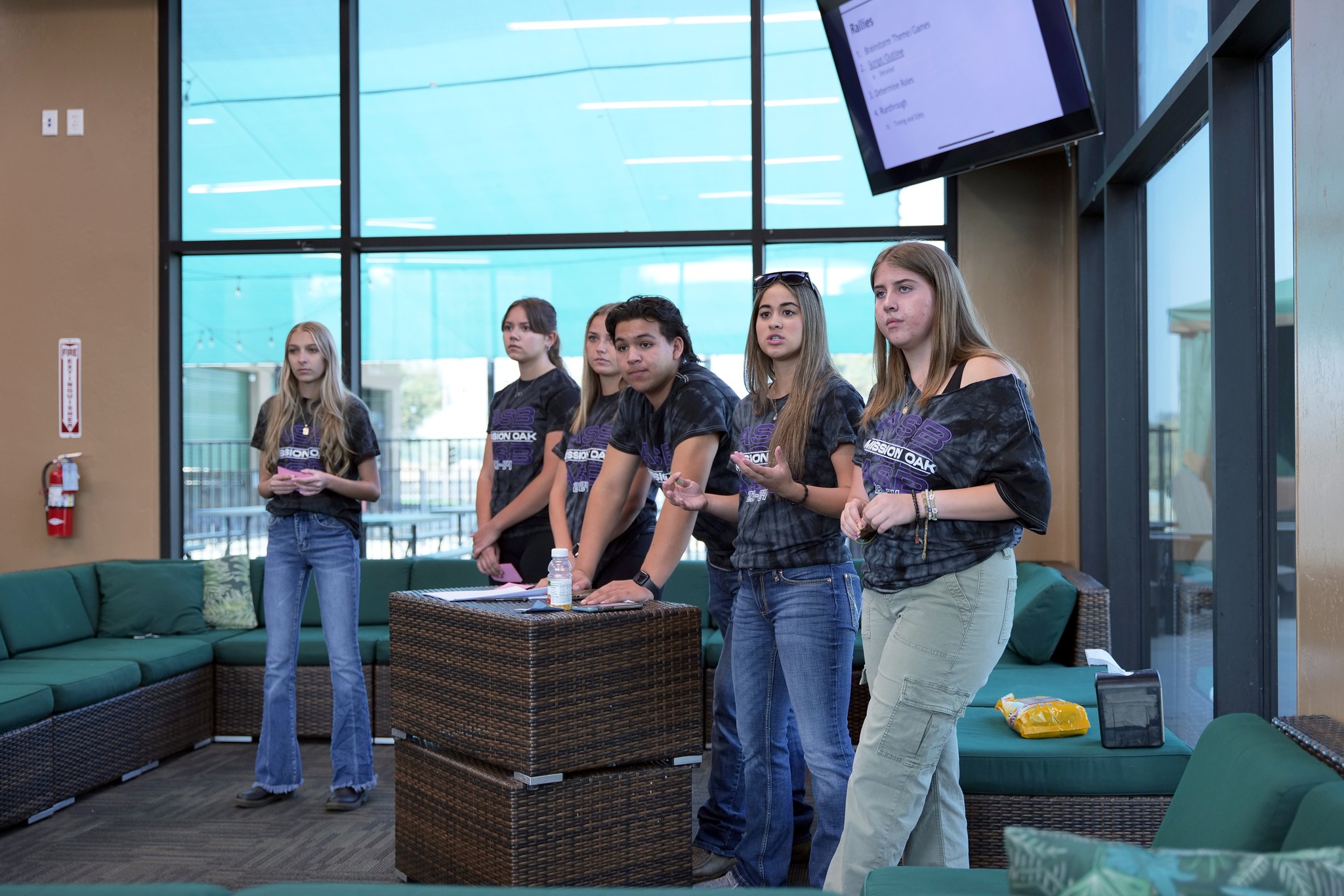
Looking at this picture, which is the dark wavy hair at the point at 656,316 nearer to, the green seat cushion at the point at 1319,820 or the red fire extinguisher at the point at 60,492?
the green seat cushion at the point at 1319,820

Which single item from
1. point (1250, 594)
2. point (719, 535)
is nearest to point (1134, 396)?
point (1250, 594)

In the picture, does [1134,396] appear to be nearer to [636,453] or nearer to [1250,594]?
[1250,594]

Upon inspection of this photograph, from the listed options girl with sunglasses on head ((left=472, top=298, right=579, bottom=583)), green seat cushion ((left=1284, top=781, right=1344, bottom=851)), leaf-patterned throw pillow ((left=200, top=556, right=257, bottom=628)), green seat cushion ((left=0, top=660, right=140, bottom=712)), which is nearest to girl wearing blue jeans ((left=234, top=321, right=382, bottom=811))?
girl with sunglasses on head ((left=472, top=298, right=579, bottom=583))

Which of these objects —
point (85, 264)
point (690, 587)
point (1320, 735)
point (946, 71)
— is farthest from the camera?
point (85, 264)

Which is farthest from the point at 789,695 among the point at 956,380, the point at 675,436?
the point at 956,380

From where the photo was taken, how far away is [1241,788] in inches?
62.9

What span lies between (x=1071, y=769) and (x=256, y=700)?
134 inches

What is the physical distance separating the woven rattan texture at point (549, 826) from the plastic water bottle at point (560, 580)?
0.39m

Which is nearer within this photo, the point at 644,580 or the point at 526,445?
the point at 644,580

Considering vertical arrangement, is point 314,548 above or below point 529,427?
below

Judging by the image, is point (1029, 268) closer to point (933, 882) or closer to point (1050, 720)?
point (1050, 720)

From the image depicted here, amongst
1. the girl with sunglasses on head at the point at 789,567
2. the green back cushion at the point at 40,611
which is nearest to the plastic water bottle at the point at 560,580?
the girl with sunglasses on head at the point at 789,567

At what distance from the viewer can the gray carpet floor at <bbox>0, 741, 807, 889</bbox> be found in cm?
314

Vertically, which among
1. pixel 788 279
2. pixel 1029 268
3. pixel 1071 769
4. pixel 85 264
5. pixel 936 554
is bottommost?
pixel 1071 769
